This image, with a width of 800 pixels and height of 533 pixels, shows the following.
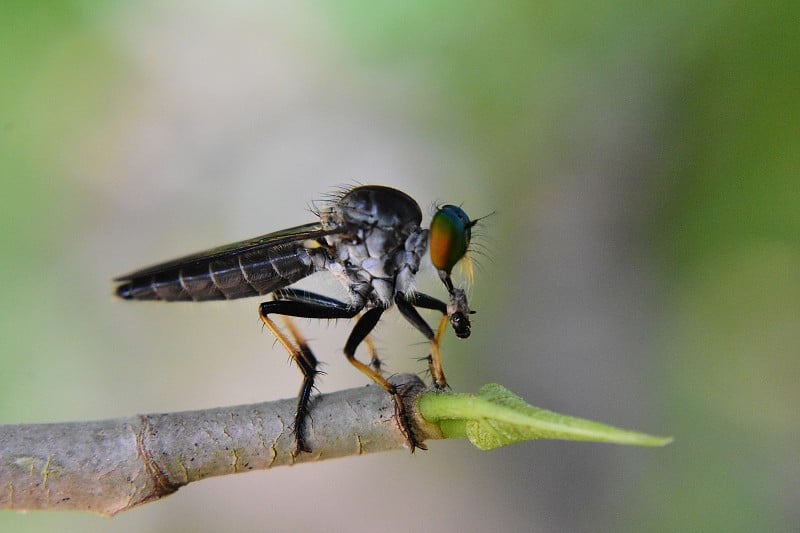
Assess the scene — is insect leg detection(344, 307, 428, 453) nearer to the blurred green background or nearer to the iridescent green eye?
the iridescent green eye

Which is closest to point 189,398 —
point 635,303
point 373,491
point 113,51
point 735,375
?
point 373,491

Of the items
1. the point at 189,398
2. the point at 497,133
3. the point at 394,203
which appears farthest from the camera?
the point at 497,133

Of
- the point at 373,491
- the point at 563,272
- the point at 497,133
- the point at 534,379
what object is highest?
the point at 497,133

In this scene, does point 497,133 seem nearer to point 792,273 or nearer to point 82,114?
point 792,273

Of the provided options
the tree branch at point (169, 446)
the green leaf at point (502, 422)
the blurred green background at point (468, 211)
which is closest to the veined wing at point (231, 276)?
the tree branch at point (169, 446)

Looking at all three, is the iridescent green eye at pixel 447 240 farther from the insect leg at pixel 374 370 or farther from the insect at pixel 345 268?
the insect leg at pixel 374 370

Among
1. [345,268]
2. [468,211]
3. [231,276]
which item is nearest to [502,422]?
[345,268]

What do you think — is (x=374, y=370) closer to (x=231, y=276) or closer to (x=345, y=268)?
(x=345, y=268)
